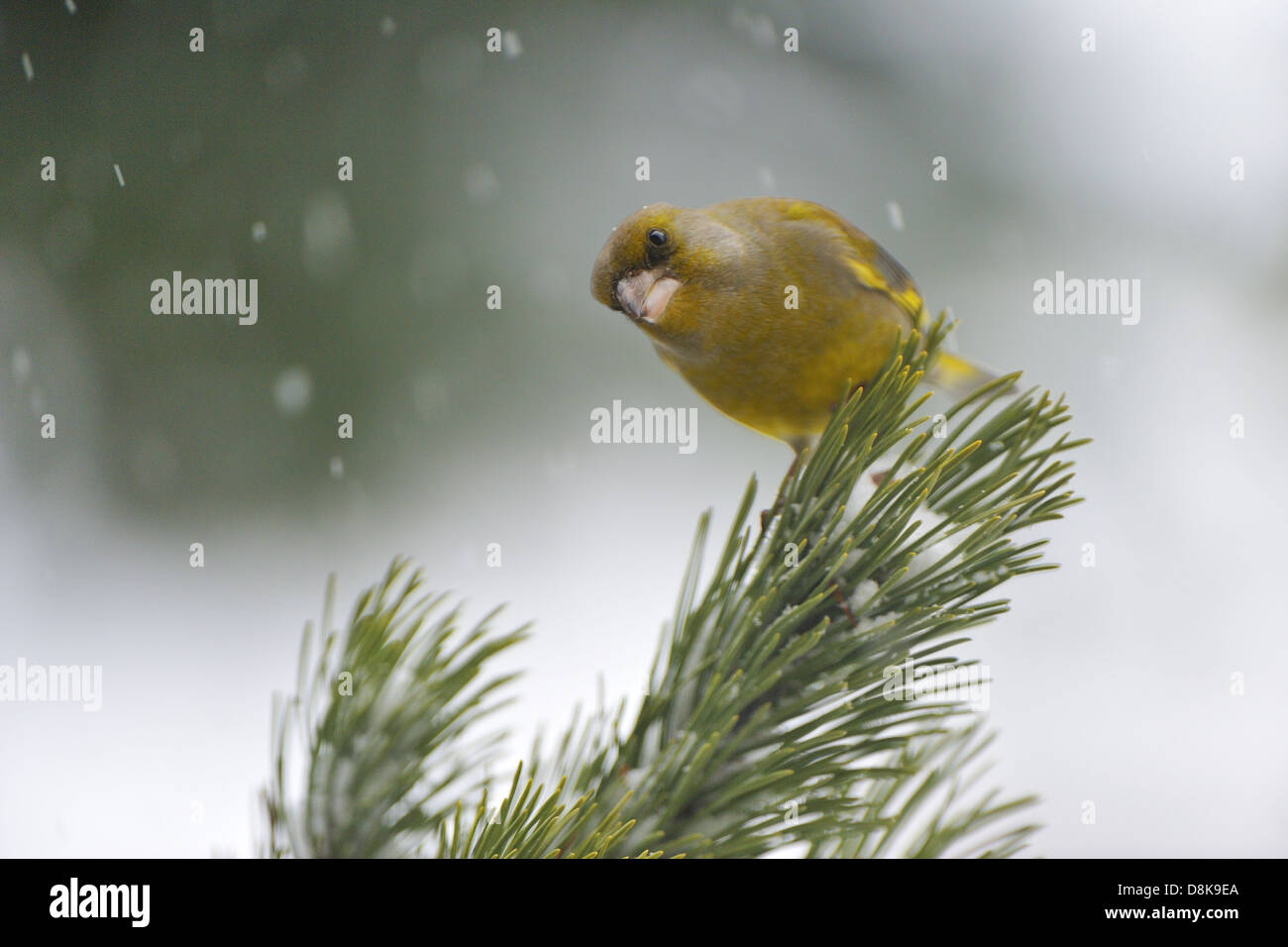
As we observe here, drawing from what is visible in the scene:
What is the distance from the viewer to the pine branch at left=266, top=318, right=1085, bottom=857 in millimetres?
527

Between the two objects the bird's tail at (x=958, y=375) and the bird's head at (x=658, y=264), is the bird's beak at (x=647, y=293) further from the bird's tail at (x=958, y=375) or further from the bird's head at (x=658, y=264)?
the bird's tail at (x=958, y=375)

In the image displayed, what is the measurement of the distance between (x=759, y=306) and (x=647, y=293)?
0.12 meters

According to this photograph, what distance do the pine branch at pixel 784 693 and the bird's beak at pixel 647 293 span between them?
33 centimetres

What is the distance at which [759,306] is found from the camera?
89 cm

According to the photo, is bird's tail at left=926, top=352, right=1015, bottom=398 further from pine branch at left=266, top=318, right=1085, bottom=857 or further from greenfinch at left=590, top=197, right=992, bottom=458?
pine branch at left=266, top=318, right=1085, bottom=857

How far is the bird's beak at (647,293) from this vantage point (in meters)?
0.91

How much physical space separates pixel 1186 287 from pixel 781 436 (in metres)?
2.05

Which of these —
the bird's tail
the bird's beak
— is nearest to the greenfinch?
the bird's beak

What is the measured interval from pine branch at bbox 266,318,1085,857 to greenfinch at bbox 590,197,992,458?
0.21 m

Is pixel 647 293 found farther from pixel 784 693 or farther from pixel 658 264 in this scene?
pixel 784 693

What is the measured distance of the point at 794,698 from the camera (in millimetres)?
559

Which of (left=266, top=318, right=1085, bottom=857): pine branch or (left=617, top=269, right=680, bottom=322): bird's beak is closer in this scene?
(left=266, top=318, right=1085, bottom=857): pine branch

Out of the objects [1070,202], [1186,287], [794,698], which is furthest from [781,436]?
[1186,287]
